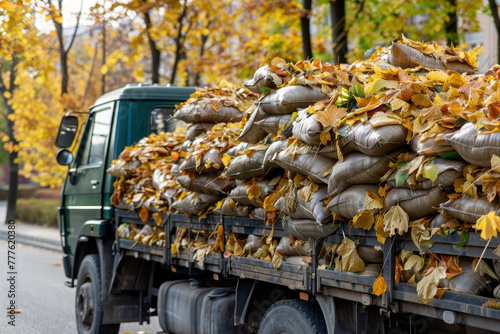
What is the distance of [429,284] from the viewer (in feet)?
8.98

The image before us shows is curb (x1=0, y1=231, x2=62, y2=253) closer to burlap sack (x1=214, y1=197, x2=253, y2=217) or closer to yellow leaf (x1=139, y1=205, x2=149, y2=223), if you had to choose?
yellow leaf (x1=139, y1=205, x2=149, y2=223)

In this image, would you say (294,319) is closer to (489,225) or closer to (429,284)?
(429,284)

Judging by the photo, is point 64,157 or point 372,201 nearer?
point 372,201

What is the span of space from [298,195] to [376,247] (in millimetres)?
714

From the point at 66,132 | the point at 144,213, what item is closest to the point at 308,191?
the point at 144,213

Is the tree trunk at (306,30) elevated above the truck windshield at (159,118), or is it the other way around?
the tree trunk at (306,30)

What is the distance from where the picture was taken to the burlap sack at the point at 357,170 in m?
3.12

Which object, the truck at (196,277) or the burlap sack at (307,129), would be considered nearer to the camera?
the truck at (196,277)

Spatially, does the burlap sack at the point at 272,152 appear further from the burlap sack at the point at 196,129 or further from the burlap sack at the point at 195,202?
the burlap sack at the point at 196,129

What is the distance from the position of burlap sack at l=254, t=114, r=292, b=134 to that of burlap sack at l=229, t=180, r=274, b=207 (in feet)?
1.12

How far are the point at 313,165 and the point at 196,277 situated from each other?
2598 mm

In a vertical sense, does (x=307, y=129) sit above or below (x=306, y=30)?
below

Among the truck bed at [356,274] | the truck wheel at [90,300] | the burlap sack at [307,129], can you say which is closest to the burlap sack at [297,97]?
the burlap sack at [307,129]

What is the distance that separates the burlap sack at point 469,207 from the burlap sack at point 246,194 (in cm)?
154
